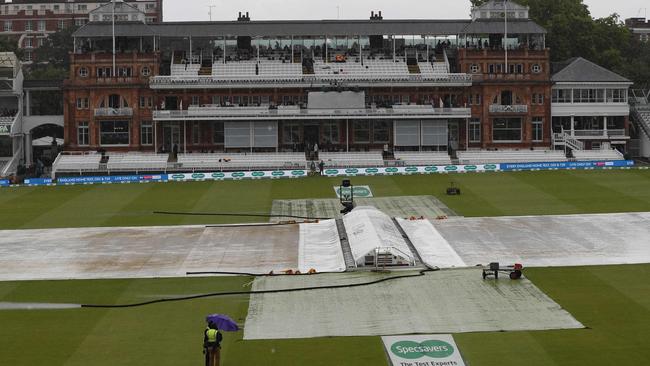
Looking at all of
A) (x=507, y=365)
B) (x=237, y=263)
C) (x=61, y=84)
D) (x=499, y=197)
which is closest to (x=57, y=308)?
(x=237, y=263)

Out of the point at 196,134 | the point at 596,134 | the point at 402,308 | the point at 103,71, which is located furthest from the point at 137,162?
the point at 402,308

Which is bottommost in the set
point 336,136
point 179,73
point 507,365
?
point 507,365

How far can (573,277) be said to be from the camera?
123 ft

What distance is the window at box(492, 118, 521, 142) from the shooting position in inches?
3521

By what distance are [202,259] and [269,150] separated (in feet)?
148

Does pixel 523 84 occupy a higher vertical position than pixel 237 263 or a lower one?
higher

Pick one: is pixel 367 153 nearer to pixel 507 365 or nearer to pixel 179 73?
pixel 179 73

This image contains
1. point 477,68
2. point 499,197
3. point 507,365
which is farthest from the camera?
point 477,68

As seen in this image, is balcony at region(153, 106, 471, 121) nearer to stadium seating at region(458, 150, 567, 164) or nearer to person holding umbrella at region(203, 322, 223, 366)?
stadium seating at region(458, 150, 567, 164)

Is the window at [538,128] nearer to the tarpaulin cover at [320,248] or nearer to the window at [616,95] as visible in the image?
the window at [616,95]

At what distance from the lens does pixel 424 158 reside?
82.9 meters

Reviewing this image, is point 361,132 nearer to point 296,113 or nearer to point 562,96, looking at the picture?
point 296,113

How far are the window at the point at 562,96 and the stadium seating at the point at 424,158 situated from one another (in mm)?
13564

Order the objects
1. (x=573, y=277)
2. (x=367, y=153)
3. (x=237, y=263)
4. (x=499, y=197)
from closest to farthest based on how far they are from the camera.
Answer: (x=573, y=277)
(x=237, y=263)
(x=499, y=197)
(x=367, y=153)
